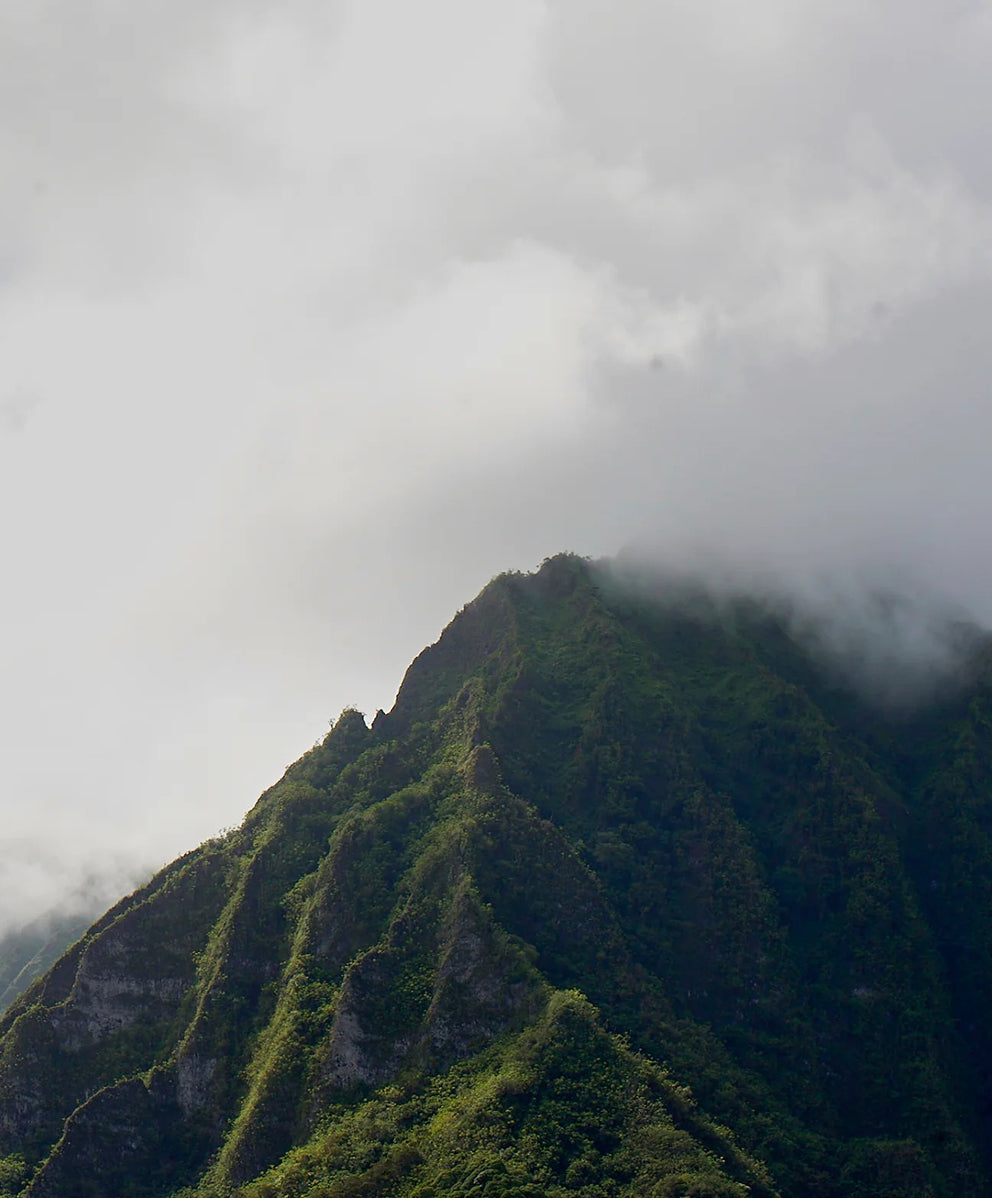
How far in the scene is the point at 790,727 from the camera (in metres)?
117

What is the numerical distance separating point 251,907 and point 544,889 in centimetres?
2433

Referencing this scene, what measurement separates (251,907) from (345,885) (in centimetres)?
937

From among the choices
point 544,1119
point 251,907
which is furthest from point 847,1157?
point 251,907

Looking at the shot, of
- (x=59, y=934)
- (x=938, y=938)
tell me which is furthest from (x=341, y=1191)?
(x=59, y=934)

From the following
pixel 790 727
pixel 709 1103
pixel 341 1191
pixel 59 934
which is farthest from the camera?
pixel 59 934

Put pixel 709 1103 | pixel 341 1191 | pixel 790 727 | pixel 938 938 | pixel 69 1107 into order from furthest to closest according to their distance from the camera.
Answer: pixel 790 727, pixel 938 938, pixel 69 1107, pixel 709 1103, pixel 341 1191

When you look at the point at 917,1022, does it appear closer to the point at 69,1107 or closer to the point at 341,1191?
the point at 341,1191

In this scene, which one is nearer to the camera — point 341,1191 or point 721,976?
point 341,1191

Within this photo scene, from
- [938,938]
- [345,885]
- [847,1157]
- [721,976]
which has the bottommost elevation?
[847,1157]

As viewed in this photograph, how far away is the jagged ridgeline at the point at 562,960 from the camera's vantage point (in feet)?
268

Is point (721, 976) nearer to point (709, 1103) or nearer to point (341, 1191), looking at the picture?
point (709, 1103)

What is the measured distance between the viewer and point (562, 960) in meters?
93.2

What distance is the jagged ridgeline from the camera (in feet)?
268

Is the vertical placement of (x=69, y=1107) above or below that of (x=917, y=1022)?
above
